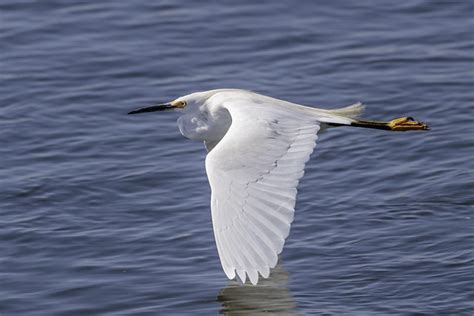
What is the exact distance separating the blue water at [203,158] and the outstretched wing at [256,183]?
98cm

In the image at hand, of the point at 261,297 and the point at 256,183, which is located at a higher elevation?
the point at 256,183

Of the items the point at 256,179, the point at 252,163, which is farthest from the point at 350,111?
the point at 256,179

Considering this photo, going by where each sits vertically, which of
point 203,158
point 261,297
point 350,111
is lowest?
point 261,297

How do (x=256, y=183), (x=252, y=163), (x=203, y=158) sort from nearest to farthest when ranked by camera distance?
1. (x=256, y=183)
2. (x=252, y=163)
3. (x=203, y=158)

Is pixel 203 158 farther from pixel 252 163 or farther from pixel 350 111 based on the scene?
pixel 252 163

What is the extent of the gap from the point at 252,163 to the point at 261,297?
3.87 ft

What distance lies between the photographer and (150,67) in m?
11.3

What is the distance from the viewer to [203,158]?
9555 mm

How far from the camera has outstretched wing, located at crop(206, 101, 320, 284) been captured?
598 cm

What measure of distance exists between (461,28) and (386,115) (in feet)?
6.46

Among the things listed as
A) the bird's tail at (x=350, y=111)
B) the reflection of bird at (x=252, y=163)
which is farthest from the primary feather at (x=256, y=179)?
the bird's tail at (x=350, y=111)

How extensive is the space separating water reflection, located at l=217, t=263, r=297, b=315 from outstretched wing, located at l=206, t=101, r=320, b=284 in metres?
0.96

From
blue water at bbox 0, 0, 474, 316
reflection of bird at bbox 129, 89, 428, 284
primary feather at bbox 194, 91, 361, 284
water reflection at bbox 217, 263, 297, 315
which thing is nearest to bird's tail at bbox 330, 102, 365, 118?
reflection of bird at bbox 129, 89, 428, 284

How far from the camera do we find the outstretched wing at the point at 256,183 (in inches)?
236
